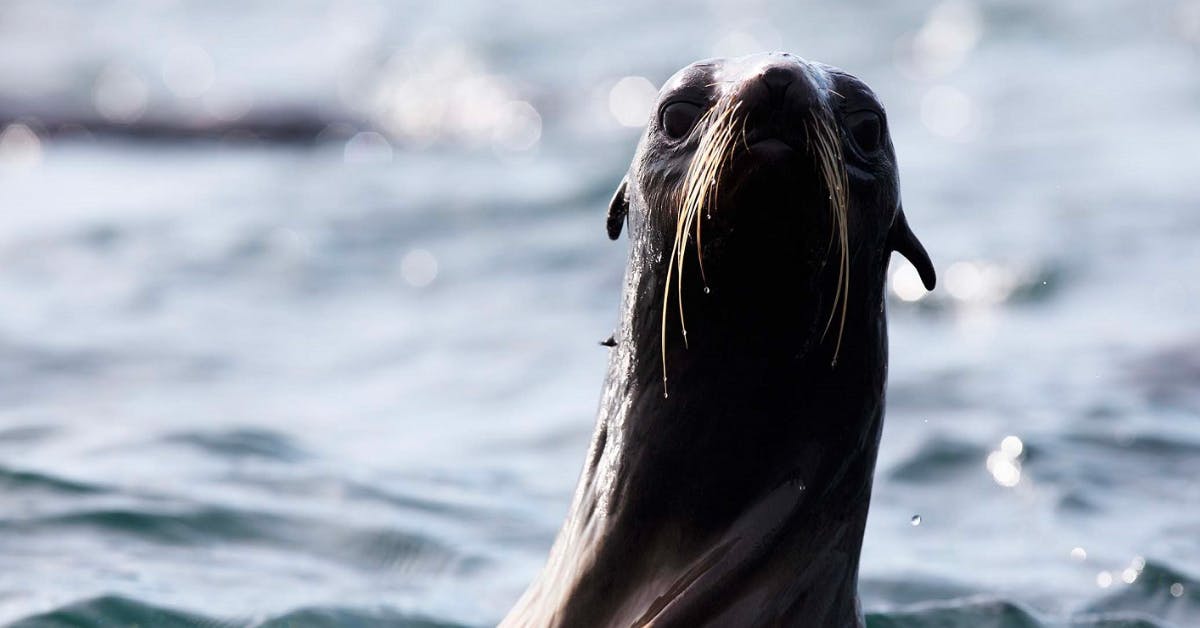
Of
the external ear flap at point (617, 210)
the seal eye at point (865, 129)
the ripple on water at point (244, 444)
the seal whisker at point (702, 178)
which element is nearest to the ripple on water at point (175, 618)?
the external ear flap at point (617, 210)

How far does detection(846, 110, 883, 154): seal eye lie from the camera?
12.0ft

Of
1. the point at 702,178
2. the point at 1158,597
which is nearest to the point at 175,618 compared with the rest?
the point at 702,178

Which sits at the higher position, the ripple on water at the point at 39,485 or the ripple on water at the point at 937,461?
the ripple on water at the point at 39,485

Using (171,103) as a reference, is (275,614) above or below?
below

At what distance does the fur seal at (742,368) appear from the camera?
3500 mm

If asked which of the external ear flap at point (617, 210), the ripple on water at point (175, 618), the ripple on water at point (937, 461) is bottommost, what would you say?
the ripple on water at point (175, 618)

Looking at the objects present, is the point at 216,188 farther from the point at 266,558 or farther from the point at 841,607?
the point at 841,607

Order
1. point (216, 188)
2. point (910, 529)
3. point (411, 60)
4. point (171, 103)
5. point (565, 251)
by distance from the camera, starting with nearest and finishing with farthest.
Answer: point (910, 529), point (565, 251), point (216, 188), point (171, 103), point (411, 60)

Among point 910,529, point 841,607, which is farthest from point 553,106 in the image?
point 841,607

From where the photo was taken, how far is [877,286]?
147 inches

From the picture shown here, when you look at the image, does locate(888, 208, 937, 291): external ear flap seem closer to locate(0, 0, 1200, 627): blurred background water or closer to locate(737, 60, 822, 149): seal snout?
locate(737, 60, 822, 149): seal snout

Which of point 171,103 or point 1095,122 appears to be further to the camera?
point 171,103

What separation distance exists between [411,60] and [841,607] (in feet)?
44.4

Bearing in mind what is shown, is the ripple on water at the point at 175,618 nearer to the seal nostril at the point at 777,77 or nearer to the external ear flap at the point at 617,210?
the external ear flap at the point at 617,210
